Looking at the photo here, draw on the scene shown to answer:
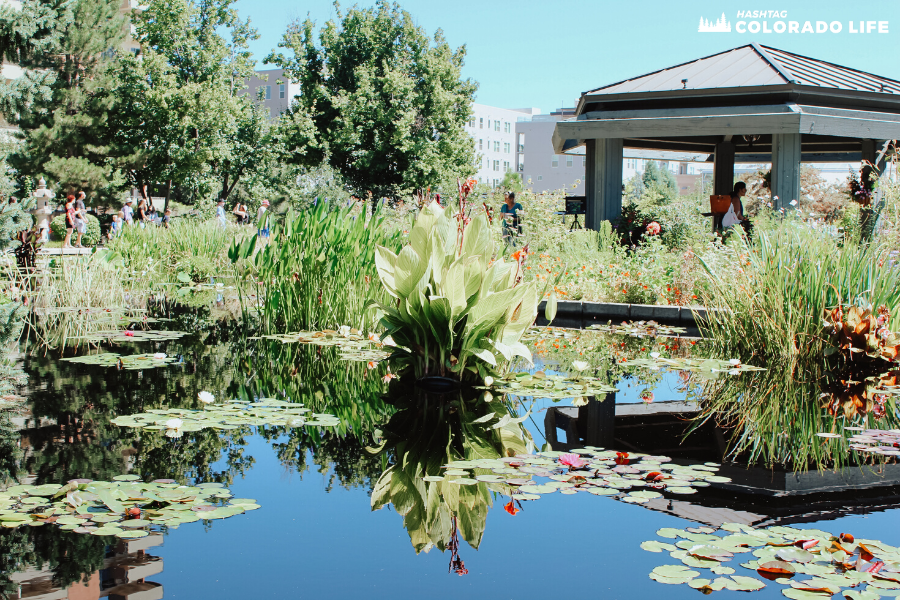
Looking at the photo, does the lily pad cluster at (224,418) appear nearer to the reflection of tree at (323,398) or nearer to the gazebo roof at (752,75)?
the reflection of tree at (323,398)

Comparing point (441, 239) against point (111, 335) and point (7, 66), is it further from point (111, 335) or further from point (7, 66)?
point (7, 66)

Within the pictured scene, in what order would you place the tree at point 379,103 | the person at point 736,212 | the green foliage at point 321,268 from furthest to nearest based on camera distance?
the tree at point 379,103, the person at point 736,212, the green foliage at point 321,268

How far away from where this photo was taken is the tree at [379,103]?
131ft

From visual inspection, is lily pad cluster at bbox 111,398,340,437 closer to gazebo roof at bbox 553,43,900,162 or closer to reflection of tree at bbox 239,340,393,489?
reflection of tree at bbox 239,340,393,489

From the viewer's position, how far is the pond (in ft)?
7.81

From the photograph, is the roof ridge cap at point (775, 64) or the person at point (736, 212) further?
the person at point (736, 212)

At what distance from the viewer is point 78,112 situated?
34625 millimetres

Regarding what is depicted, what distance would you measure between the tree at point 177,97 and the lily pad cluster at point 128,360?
29210 millimetres

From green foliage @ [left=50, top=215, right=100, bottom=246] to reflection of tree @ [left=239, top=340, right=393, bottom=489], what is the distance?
894 inches

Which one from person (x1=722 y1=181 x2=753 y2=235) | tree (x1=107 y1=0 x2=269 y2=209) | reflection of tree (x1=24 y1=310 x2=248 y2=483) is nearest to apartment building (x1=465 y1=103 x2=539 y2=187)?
tree (x1=107 y1=0 x2=269 y2=209)

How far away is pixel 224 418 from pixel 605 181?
10.9 m

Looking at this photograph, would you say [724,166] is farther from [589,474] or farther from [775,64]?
[589,474]

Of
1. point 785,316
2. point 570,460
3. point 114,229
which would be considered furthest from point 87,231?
point 570,460

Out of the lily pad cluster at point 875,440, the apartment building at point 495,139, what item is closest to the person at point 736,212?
the lily pad cluster at point 875,440
